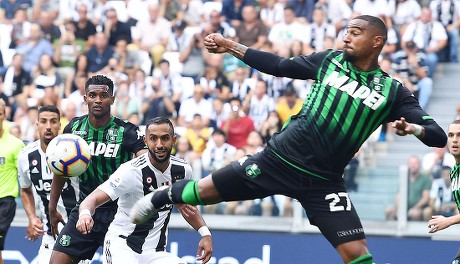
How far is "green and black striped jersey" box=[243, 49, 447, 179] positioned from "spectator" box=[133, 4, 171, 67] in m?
11.2

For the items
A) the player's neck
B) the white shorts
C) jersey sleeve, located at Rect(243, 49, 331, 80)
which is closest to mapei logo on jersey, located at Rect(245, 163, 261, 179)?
jersey sleeve, located at Rect(243, 49, 331, 80)

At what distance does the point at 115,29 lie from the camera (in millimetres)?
20656

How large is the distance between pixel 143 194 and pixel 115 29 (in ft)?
34.2

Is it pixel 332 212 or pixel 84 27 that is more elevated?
pixel 84 27

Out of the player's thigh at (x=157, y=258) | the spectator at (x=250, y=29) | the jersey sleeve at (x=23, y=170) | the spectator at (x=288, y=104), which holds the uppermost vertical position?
the spectator at (x=250, y=29)

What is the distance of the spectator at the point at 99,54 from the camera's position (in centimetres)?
2017

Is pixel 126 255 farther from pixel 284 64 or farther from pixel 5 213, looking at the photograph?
pixel 5 213

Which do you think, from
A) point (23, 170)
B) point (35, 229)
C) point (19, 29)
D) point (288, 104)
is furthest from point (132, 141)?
point (19, 29)

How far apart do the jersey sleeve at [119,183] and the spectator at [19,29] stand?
37.0 feet

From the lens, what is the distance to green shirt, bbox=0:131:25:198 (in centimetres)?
1352

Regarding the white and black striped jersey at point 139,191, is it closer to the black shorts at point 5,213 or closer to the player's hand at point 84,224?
the player's hand at point 84,224

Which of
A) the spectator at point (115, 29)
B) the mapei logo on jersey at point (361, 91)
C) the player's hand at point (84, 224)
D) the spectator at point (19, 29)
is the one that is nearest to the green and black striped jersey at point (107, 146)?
the player's hand at point (84, 224)

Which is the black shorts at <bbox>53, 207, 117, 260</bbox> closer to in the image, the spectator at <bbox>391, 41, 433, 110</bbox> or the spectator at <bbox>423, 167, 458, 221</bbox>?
the spectator at <bbox>423, 167, 458, 221</bbox>

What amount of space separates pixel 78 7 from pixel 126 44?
1.70 m
